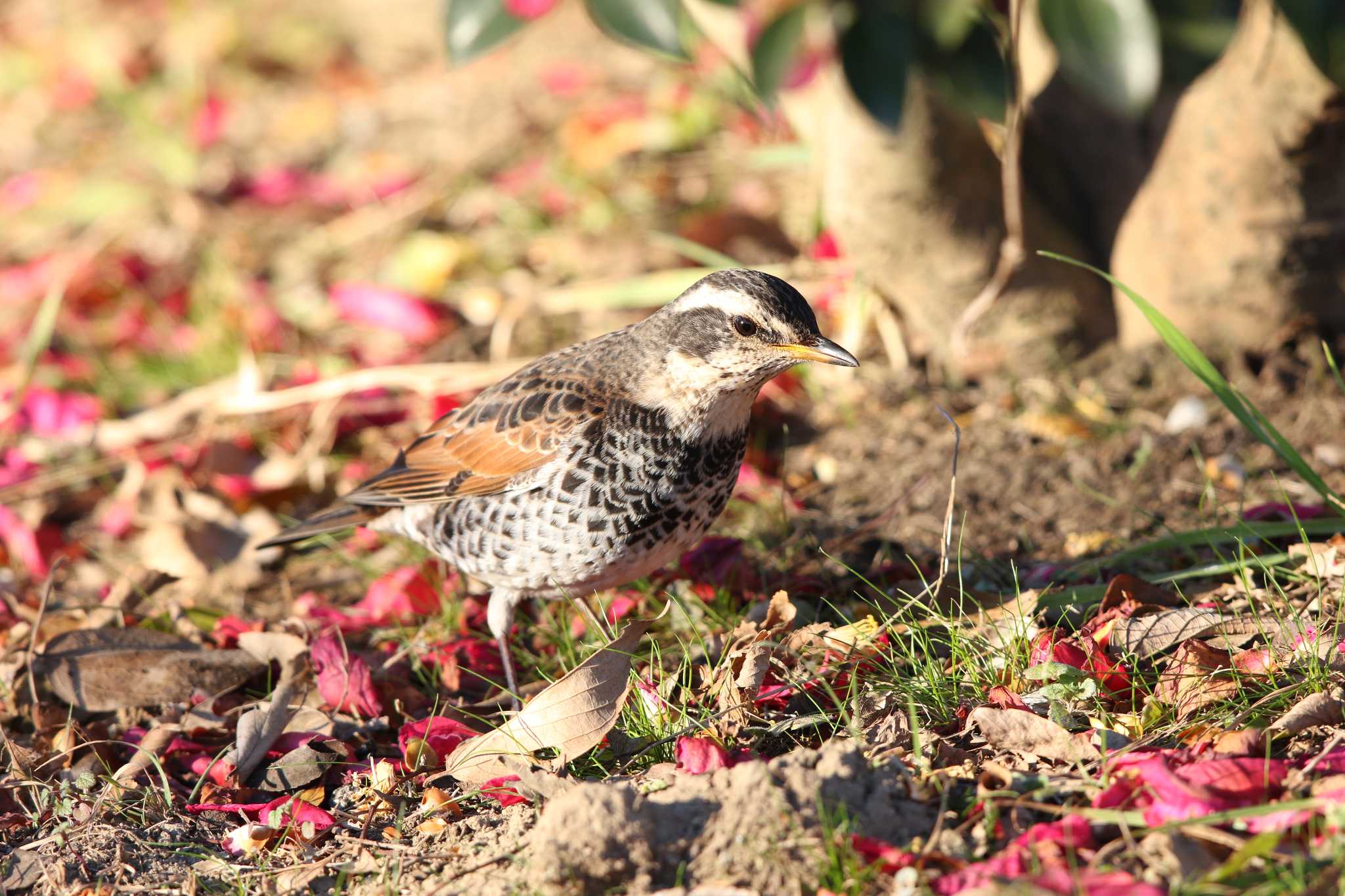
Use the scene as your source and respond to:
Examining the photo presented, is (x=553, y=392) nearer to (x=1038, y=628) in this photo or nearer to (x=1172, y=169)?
(x=1038, y=628)

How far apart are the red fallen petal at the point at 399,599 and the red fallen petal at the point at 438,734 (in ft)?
2.95

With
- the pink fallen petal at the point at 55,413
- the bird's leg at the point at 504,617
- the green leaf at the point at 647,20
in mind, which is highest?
the green leaf at the point at 647,20

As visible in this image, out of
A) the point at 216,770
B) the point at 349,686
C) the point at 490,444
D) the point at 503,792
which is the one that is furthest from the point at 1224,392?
the point at 216,770

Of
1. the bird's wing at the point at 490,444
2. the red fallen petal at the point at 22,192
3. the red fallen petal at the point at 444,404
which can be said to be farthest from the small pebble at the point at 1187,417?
the red fallen petal at the point at 22,192

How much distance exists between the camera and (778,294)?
4016 mm

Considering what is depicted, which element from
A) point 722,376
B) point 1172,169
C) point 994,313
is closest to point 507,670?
point 722,376

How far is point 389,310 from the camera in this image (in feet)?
23.6

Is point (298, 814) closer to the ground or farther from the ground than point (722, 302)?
closer to the ground

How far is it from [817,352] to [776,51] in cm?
97

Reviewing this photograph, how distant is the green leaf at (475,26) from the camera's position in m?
3.92

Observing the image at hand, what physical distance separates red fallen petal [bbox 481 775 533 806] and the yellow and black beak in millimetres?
1503

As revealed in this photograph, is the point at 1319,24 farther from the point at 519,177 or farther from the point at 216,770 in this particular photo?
the point at 519,177

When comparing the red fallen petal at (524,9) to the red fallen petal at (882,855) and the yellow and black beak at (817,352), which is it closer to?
the yellow and black beak at (817,352)

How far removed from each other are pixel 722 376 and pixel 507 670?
47.3 inches
